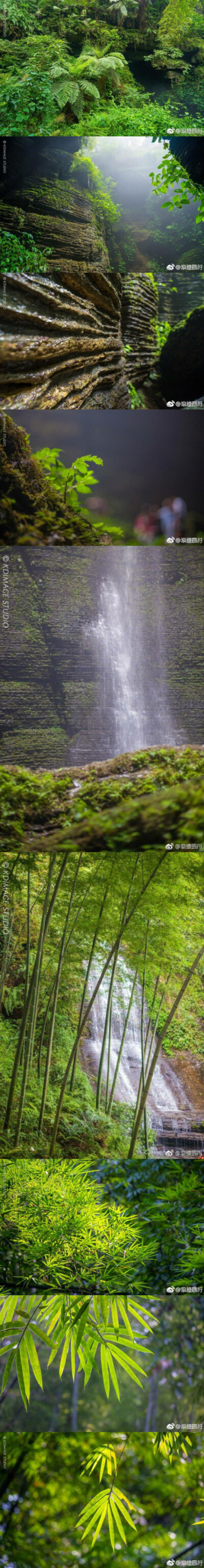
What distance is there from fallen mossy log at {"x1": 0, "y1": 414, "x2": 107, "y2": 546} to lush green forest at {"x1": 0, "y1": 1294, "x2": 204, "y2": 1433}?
2.23m

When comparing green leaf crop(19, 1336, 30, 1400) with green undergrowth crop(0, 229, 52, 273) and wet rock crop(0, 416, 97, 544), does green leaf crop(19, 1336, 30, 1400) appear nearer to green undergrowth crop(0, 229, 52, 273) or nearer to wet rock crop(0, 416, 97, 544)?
wet rock crop(0, 416, 97, 544)

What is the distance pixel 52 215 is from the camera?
225cm

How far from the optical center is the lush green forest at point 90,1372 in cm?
210

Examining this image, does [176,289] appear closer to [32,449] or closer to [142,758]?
[32,449]

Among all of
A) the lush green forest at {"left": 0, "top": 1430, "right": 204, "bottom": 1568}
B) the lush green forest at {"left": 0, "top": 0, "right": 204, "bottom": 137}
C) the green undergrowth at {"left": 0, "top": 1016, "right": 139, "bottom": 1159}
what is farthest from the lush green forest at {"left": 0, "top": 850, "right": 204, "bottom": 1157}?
the lush green forest at {"left": 0, "top": 0, "right": 204, "bottom": 137}

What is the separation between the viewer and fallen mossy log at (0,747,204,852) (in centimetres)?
223

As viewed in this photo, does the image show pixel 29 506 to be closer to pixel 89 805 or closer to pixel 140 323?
pixel 140 323

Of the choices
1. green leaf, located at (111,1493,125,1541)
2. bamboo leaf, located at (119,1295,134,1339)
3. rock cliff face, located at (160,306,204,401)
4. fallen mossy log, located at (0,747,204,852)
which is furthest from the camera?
rock cliff face, located at (160,306,204,401)

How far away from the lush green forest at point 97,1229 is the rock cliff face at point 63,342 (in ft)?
7.56

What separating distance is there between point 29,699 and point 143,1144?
1365mm

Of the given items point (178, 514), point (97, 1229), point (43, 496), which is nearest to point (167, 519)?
point (178, 514)

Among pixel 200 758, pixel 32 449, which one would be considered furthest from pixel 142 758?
pixel 32 449

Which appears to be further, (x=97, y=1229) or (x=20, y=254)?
(x=20, y=254)

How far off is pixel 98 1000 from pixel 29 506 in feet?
4.92
